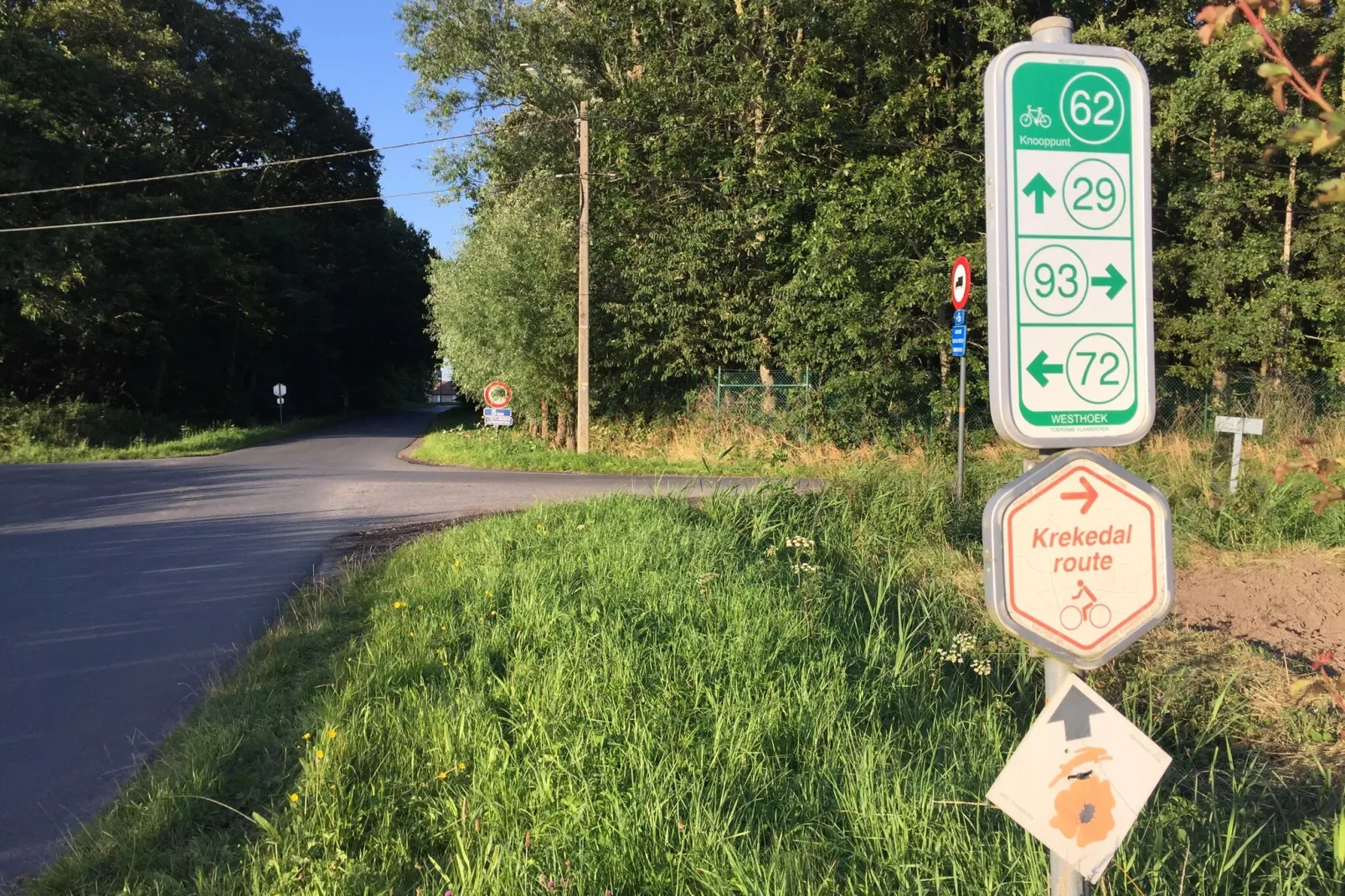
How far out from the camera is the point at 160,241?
91.2 ft

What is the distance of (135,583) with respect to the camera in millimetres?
7203

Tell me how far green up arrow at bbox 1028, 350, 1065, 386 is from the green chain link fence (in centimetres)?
1585

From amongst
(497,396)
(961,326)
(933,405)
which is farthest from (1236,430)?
(497,396)

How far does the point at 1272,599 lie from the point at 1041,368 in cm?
689

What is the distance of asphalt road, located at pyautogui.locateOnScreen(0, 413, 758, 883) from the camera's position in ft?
13.1

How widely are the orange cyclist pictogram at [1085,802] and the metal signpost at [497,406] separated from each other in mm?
17079

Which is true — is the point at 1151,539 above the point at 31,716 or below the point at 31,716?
above

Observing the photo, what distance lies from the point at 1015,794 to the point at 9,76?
2922 centimetres

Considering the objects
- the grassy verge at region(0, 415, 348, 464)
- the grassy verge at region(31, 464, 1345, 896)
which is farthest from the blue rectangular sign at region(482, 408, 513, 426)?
the grassy verge at region(31, 464, 1345, 896)

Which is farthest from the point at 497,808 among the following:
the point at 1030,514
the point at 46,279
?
the point at 46,279

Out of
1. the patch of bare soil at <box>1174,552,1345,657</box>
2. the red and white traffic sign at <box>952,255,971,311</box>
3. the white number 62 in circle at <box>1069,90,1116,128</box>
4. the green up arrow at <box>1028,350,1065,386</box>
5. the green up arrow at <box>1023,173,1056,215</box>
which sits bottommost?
the patch of bare soil at <box>1174,552,1345,657</box>

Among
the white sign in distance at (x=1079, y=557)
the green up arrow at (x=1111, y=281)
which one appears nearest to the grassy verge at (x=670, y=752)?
the white sign in distance at (x=1079, y=557)

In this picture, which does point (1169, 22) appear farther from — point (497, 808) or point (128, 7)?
point (128, 7)

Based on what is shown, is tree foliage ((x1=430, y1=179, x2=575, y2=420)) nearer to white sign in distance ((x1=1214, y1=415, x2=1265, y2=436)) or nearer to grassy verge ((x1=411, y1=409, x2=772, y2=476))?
grassy verge ((x1=411, y1=409, x2=772, y2=476))
